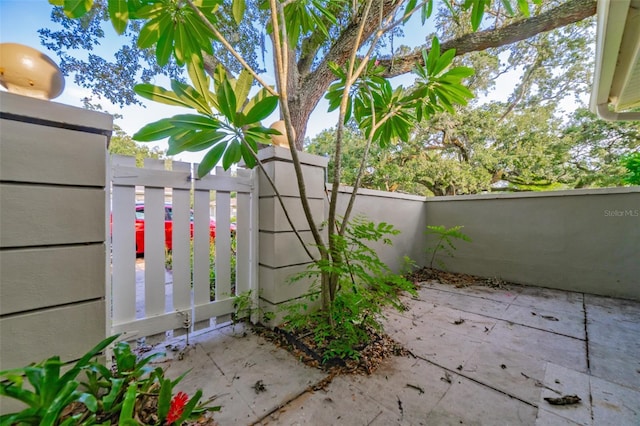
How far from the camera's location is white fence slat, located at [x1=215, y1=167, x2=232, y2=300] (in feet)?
6.40

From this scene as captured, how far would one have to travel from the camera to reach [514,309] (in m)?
2.48

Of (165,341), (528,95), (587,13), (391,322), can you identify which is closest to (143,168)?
(165,341)

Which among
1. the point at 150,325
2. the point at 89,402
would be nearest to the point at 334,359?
the point at 89,402

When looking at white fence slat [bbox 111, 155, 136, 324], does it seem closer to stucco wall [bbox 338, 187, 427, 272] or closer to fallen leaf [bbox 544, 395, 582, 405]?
stucco wall [bbox 338, 187, 427, 272]

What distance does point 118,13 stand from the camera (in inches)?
50.7

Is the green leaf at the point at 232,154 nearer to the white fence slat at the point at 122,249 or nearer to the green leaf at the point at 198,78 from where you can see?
the green leaf at the point at 198,78

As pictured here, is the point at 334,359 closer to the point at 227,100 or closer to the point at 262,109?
the point at 262,109

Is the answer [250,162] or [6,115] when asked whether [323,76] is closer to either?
[250,162]

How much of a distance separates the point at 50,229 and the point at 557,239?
4934 mm

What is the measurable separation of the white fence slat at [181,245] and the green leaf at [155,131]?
396 millimetres

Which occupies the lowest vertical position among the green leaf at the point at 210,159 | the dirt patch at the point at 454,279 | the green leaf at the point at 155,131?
the dirt patch at the point at 454,279

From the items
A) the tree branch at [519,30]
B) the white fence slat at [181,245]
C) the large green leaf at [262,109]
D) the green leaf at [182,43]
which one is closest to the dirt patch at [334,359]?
the white fence slat at [181,245]

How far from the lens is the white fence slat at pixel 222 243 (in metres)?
1.95

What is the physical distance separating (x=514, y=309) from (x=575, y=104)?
9250 mm
